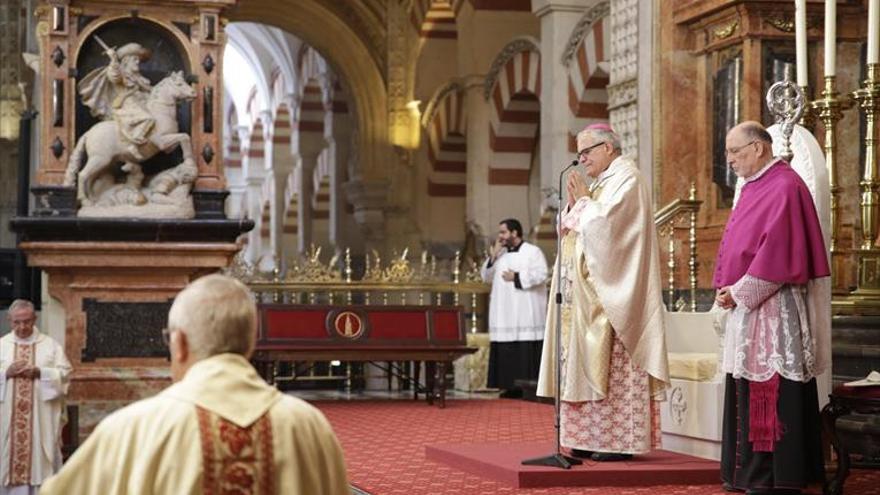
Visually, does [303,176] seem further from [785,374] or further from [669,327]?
[785,374]

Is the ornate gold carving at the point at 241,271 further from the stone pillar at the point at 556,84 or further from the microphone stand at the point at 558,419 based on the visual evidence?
the microphone stand at the point at 558,419

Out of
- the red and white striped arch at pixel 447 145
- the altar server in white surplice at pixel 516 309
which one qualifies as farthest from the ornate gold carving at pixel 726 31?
the red and white striped arch at pixel 447 145

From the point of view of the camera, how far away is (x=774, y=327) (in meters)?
5.65

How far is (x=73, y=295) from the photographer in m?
9.73

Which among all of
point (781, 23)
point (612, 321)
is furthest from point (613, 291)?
point (781, 23)

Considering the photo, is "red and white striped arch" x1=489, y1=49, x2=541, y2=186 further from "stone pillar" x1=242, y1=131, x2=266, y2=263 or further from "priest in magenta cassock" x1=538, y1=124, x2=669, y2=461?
"stone pillar" x1=242, y1=131, x2=266, y2=263

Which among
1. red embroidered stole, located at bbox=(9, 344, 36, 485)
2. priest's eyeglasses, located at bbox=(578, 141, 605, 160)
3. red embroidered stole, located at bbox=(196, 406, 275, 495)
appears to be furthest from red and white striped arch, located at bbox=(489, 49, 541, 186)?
red embroidered stole, located at bbox=(196, 406, 275, 495)

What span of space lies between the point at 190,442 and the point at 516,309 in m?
10.8

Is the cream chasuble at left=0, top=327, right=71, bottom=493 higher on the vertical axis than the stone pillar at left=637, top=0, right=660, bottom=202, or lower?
lower

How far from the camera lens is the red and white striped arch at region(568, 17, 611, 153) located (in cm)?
1420

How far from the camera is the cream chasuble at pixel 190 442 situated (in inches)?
106

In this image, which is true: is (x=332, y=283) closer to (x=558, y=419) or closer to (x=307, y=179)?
(x=558, y=419)

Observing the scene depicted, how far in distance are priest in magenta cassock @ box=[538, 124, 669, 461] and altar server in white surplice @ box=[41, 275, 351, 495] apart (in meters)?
3.84

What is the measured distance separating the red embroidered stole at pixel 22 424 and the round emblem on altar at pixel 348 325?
14.1 feet
